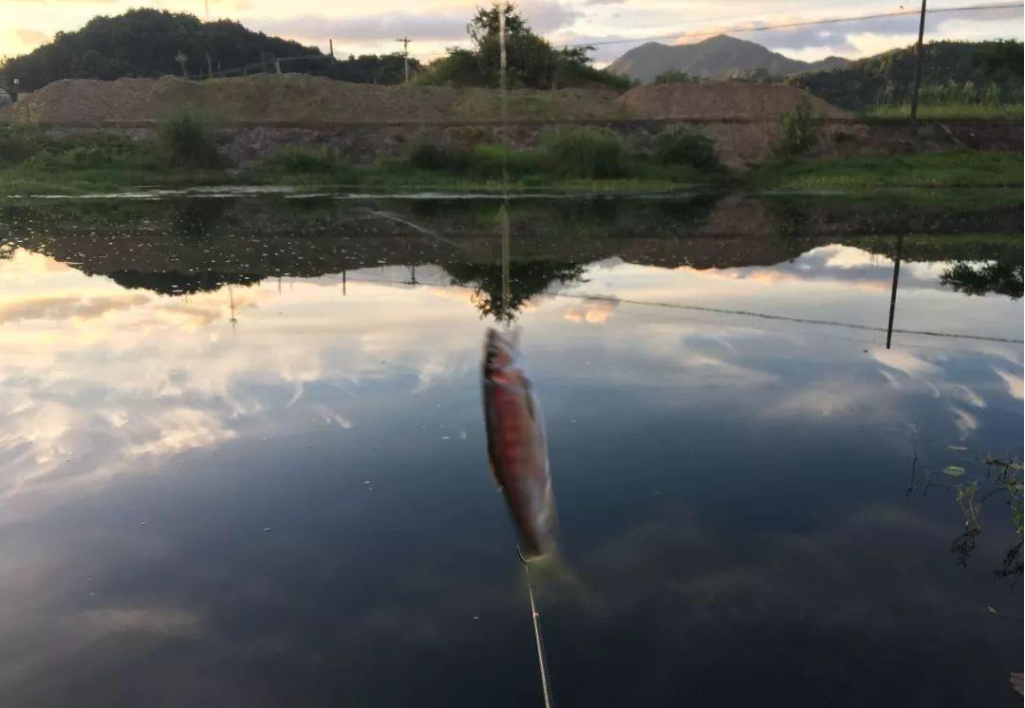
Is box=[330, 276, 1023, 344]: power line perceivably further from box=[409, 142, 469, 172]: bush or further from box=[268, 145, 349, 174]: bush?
box=[268, 145, 349, 174]: bush

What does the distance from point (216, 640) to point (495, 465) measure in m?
3.38

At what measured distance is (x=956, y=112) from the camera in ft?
147

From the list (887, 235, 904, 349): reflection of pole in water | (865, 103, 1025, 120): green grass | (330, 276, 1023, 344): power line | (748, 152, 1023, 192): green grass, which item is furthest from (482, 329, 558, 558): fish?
(865, 103, 1025, 120): green grass

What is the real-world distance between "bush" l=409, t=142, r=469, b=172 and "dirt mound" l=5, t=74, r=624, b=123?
10.4 metres

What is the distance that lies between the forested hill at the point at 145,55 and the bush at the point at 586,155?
59993 millimetres

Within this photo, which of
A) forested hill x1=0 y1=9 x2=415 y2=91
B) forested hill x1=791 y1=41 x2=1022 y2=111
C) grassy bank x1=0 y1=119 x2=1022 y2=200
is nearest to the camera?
grassy bank x1=0 y1=119 x2=1022 y2=200

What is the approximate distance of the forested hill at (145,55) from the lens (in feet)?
308

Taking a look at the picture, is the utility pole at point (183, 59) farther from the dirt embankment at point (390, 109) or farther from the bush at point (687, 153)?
the bush at point (687, 153)

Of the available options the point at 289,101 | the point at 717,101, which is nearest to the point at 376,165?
the point at 289,101

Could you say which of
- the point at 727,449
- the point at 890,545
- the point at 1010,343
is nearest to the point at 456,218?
the point at 1010,343

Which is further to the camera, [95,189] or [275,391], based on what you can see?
[95,189]

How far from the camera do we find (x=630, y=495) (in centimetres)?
546

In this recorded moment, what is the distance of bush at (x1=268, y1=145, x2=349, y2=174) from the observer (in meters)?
40.2

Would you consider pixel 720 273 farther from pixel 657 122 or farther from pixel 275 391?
pixel 657 122
